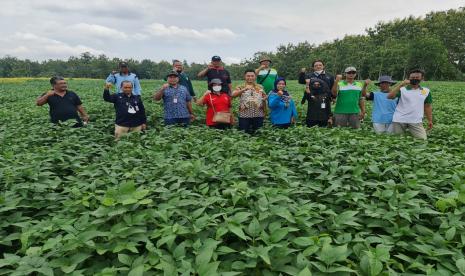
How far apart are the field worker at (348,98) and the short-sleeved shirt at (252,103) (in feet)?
4.99

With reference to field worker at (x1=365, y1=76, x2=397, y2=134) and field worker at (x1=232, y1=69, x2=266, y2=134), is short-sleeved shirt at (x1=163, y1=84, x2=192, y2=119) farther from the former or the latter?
field worker at (x1=365, y1=76, x2=397, y2=134)

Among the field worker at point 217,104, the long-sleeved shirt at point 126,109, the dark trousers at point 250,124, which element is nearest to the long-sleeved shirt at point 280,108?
the dark trousers at point 250,124

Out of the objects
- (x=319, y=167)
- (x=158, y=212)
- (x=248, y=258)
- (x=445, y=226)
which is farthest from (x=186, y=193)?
(x=445, y=226)

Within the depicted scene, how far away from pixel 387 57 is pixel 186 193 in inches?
2084

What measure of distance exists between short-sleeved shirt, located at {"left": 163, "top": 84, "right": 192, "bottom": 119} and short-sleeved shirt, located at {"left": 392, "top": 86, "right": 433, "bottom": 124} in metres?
3.96

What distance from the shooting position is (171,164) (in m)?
3.77

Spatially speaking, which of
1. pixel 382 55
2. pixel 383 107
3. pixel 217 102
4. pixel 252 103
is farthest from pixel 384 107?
pixel 382 55

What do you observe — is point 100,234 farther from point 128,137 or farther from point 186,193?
point 128,137

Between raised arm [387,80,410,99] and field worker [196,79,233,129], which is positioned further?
field worker [196,79,233,129]

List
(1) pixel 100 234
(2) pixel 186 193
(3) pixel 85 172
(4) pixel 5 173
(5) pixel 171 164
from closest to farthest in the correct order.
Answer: (1) pixel 100 234
(2) pixel 186 193
(4) pixel 5 173
(3) pixel 85 172
(5) pixel 171 164

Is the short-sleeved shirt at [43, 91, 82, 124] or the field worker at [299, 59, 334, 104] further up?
the field worker at [299, 59, 334, 104]

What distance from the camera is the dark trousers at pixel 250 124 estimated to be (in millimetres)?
7172

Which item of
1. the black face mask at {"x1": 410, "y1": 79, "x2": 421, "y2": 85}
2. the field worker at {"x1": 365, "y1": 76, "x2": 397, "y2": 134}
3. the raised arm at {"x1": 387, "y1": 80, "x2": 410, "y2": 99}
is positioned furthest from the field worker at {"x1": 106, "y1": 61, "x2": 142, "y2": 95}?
the black face mask at {"x1": 410, "y1": 79, "x2": 421, "y2": 85}

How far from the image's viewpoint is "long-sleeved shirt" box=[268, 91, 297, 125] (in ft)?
23.4
